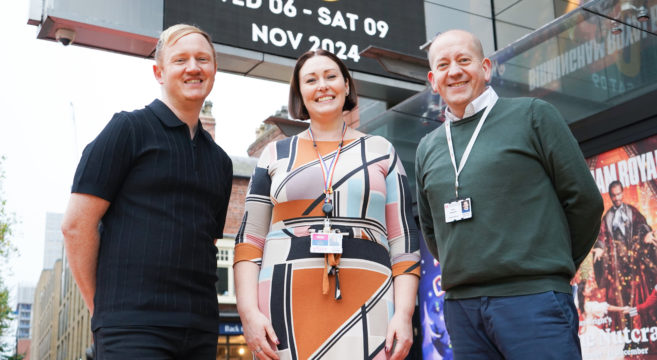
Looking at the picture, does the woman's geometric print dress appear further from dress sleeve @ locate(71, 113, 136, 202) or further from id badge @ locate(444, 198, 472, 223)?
dress sleeve @ locate(71, 113, 136, 202)

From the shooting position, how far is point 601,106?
5.79 metres

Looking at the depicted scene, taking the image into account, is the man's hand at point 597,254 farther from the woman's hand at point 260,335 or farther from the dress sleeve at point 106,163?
the dress sleeve at point 106,163

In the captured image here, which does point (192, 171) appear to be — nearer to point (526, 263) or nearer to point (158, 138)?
point (158, 138)

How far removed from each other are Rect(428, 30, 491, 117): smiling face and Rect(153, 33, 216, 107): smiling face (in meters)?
0.87

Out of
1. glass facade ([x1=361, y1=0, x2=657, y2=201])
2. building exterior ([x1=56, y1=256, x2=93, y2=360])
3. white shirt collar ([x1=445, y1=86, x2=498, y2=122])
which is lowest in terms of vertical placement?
building exterior ([x1=56, y1=256, x2=93, y2=360])

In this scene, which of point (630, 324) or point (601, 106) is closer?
point (630, 324)

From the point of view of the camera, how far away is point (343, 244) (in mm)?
2361

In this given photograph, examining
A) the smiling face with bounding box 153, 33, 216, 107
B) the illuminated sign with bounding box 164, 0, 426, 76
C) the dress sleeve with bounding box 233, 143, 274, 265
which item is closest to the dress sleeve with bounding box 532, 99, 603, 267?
the dress sleeve with bounding box 233, 143, 274, 265

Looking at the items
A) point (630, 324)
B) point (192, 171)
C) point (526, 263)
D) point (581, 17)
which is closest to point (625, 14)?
point (581, 17)

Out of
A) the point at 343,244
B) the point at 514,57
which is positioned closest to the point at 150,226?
the point at 343,244

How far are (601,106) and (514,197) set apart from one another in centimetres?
409

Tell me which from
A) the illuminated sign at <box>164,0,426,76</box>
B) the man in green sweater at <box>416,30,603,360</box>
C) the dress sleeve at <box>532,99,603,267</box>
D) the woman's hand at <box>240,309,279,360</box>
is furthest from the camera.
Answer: the illuminated sign at <box>164,0,426,76</box>

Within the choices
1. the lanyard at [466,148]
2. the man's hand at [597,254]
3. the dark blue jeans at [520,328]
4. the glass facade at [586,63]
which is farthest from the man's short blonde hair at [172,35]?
the man's hand at [597,254]

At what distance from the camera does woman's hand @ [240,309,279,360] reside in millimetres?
2287
